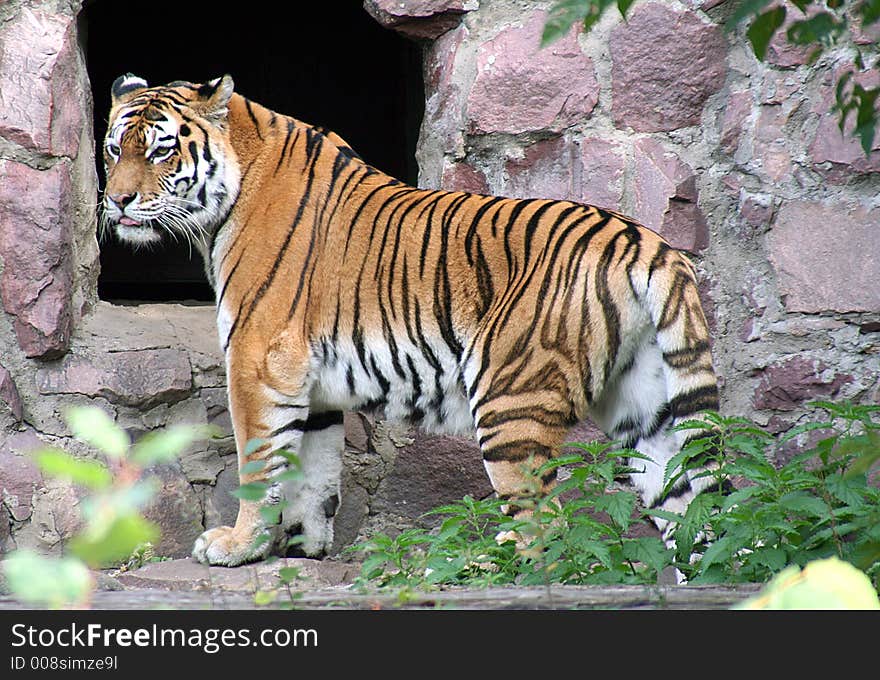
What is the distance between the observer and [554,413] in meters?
3.34

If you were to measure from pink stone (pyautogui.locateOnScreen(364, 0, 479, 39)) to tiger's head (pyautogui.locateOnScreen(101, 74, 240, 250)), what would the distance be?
578mm

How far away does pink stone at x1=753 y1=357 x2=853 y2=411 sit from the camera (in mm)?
3846

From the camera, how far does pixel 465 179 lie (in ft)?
13.5

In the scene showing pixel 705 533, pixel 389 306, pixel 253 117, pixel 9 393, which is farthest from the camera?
pixel 253 117

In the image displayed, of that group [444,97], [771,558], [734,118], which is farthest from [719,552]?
[444,97]

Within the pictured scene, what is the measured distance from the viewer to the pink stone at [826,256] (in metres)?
3.83

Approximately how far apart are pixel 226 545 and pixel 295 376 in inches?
23.1

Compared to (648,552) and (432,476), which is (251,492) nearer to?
(648,552)

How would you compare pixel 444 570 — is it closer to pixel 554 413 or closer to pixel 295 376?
pixel 554 413

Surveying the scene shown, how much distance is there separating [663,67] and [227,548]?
7.03ft

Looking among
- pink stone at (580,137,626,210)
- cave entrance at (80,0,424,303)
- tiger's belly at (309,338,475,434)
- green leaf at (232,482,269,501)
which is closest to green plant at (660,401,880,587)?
tiger's belly at (309,338,475,434)

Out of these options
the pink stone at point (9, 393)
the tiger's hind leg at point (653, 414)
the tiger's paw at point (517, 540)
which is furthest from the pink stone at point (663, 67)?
the pink stone at point (9, 393)

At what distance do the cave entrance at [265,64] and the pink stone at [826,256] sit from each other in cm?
378
